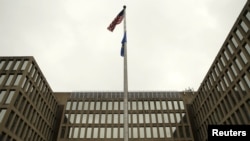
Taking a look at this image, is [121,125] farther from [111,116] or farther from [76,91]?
[76,91]

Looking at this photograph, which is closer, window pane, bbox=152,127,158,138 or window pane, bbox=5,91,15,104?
window pane, bbox=5,91,15,104

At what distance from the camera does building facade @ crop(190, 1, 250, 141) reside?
4003 cm

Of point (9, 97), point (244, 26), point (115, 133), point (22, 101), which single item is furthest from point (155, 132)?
point (9, 97)

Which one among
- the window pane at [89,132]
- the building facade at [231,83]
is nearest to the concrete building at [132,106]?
the building facade at [231,83]

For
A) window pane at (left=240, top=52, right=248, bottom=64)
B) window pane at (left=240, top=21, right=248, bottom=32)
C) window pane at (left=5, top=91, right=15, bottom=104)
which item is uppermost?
window pane at (left=240, top=21, right=248, bottom=32)

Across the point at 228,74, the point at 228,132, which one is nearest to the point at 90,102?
the point at 228,74

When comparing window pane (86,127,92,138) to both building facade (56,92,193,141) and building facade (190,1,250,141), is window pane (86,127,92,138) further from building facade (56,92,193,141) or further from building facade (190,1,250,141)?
building facade (190,1,250,141)

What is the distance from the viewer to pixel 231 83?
44750 mm

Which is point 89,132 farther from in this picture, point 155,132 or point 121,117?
point 155,132

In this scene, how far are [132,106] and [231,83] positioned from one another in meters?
30.4

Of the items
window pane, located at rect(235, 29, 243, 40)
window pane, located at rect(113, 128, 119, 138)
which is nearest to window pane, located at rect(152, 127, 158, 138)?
window pane, located at rect(113, 128, 119, 138)

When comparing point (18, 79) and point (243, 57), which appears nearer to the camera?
point (243, 57)

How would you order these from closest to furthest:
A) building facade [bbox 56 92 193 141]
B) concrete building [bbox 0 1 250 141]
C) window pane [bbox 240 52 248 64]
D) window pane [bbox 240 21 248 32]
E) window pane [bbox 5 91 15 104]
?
1. window pane [bbox 240 21 248 32]
2. window pane [bbox 240 52 248 64]
3. concrete building [bbox 0 1 250 141]
4. window pane [bbox 5 91 15 104]
5. building facade [bbox 56 92 193 141]

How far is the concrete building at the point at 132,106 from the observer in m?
42.4
